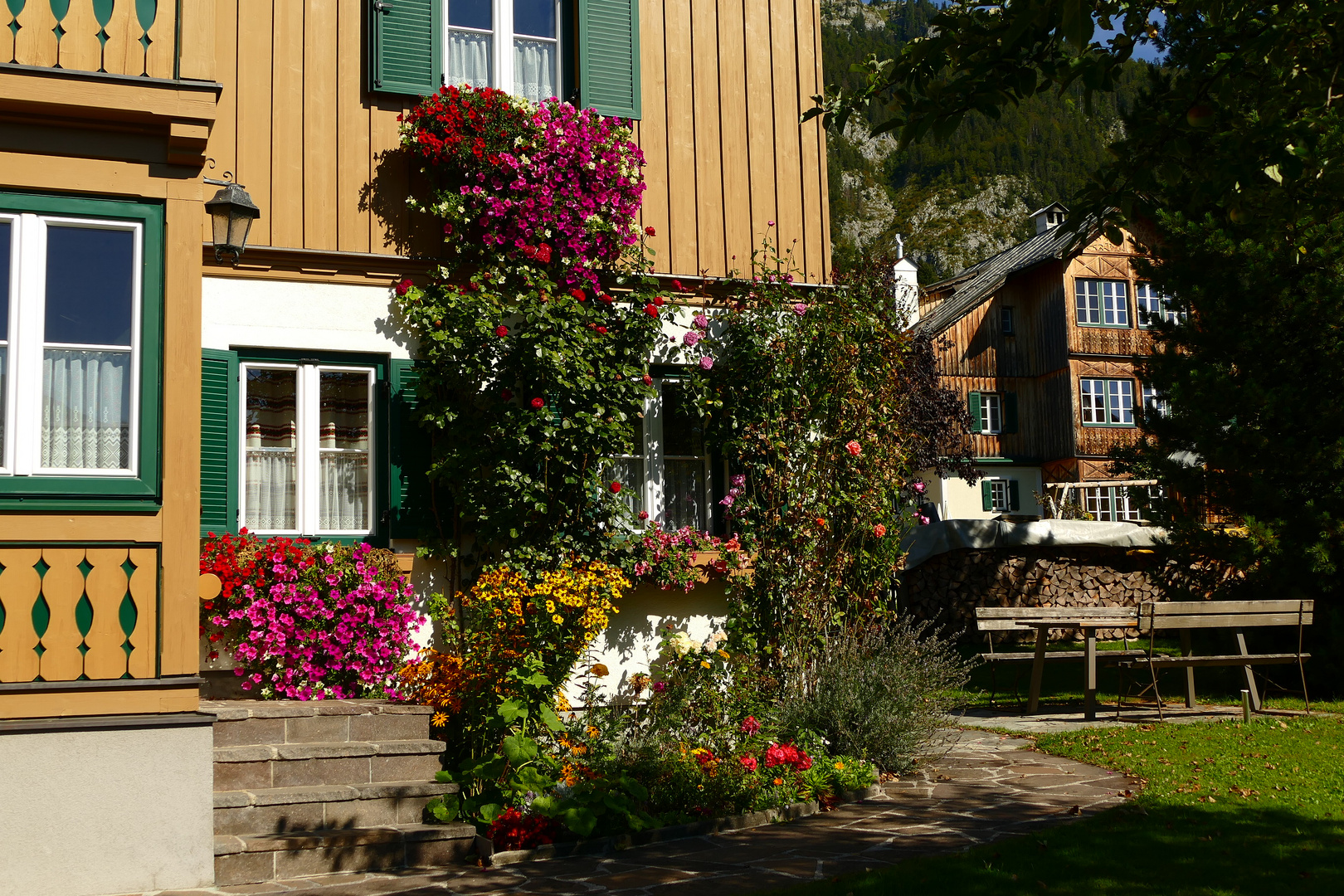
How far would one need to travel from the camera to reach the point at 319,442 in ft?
27.7

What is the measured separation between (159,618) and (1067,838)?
15.3 ft

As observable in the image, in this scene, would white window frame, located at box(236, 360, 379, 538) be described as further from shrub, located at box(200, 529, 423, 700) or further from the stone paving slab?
the stone paving slab

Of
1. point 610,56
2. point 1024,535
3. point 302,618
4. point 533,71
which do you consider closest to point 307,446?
point 302,618

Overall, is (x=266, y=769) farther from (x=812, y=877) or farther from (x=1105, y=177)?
(x=1105, y=177)

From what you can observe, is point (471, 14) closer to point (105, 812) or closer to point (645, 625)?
point (645, 625)

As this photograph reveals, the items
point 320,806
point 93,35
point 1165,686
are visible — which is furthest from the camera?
point 1165,686

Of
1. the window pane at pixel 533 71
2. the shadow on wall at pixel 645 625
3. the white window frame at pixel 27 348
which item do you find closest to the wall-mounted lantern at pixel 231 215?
the white window frame at pixel 27 348

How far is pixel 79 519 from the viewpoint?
581 cm

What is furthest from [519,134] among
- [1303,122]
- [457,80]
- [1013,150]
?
[1013,150]

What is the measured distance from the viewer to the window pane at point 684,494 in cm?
950

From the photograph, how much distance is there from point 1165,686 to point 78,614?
10.8 meters

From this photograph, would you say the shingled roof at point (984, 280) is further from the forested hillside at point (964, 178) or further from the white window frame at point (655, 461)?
the forested hillside at point (964, 178)

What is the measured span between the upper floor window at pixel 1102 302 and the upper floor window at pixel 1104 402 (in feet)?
6.16

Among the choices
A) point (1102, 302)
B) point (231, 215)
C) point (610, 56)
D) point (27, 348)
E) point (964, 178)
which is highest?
point (964, 178)
